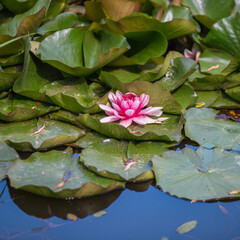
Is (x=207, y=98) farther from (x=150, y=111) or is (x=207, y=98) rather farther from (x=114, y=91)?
(x=114, y=91)

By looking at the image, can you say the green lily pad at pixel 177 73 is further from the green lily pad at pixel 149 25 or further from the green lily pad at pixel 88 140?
the green lily pad at pixel 88 140

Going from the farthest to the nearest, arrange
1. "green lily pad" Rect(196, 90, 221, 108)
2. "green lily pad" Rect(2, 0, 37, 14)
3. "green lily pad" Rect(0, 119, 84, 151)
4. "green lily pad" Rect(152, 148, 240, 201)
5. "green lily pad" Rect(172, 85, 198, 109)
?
"green lily pad" Rect(2, 0, 37, 14), "green lily pad" Rect(196, 90, 221, 108), "green lily pad" Rect(172, 85, 198, 109), "green lily pad" Rect(0, 119, 84, 151), "green lily pad" Rect(152, 148, 240, 201)

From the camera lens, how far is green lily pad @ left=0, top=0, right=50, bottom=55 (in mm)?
2248

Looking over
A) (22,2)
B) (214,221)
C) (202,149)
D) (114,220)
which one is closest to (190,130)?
(202,149)

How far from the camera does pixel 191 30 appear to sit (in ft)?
8.04

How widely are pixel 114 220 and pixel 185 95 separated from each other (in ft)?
3.53

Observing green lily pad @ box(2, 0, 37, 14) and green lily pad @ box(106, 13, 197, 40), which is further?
green lily pad @ box(2, 0, 37, 14)

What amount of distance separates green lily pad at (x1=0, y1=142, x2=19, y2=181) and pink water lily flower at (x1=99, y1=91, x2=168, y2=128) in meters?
0.53

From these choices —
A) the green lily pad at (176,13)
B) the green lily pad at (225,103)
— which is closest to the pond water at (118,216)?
the green lily pad at (225,103)

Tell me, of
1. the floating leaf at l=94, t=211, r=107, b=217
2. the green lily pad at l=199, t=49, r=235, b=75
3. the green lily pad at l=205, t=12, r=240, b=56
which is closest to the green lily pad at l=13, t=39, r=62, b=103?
the floating leaf at l=94, t=211, r=107, b=217

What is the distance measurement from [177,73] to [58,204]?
4.11 feet

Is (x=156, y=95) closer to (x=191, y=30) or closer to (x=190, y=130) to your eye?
(x=190, y=130)

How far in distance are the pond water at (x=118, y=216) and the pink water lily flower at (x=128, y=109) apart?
458 mm

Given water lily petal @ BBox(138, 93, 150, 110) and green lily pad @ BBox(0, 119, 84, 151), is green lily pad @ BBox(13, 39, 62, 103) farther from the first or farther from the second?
water lily petal @ BBox(138, 93, 150, 110)
